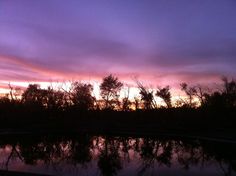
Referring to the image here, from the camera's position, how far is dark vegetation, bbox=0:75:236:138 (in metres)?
35.3

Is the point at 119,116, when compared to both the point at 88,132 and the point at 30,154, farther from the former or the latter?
the point at 30,154

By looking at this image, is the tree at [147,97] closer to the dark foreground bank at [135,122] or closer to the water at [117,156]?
the dark foreground bank at [135,122]

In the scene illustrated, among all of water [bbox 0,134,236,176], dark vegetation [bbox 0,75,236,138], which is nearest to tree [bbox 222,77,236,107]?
dark vegetation [bbox 0,75,236,138]

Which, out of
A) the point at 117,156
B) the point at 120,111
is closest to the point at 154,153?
the point at 117,156

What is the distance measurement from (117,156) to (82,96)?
34146 mm

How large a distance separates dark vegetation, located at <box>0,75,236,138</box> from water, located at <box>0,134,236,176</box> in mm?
5200

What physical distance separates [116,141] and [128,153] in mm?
5536

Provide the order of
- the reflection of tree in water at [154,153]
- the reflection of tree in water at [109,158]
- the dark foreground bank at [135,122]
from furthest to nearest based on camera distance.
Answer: the dark foreground bank at [135,122], the reflection of tree in water at [154,153], the reflection of tree in water at [109,158]

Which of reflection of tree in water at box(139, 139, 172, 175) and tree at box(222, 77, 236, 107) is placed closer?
reflection of tree in water at box(139, 139, 172, 175)

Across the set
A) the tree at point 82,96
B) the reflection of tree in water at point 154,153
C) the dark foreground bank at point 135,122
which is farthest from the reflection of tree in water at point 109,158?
the tree at point 82,96

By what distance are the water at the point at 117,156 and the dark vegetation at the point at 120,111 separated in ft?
17.1

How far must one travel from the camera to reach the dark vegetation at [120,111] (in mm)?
35281

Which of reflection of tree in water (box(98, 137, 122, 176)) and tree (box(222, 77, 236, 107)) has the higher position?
tree (box(222, 77, 236, 107))

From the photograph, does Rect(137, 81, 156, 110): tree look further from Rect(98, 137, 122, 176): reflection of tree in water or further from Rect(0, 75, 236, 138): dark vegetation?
Rect(98, 137, 122, 176): reflection of tree in water
